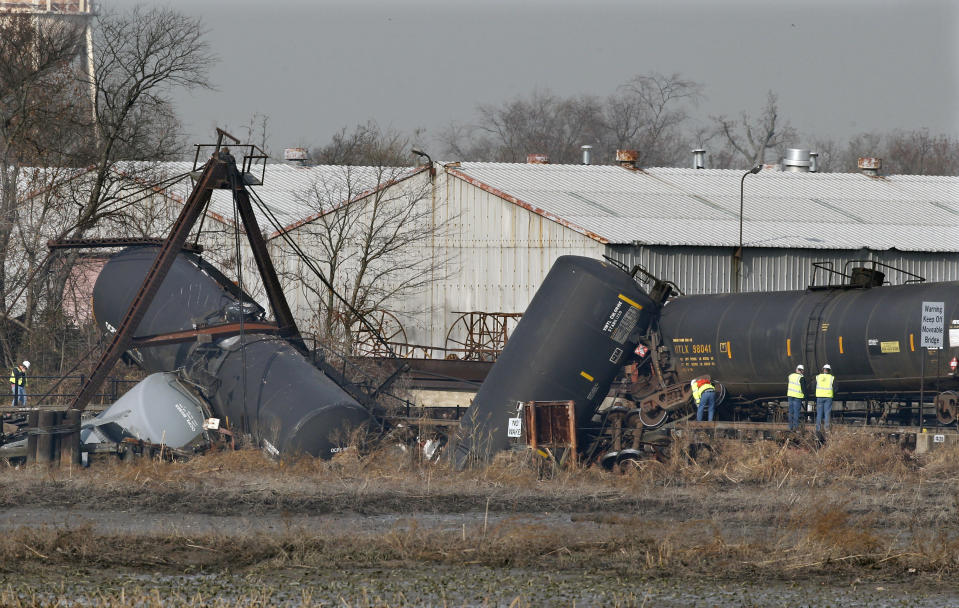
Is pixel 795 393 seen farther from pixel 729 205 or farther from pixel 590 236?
pixel 729 205

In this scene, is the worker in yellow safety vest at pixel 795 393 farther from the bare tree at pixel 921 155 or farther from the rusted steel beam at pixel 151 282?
the bare tree at pixel 921 155

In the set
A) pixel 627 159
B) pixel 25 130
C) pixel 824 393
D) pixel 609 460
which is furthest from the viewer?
pixel 627 159

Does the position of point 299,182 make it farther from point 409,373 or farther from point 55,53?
point 409,373

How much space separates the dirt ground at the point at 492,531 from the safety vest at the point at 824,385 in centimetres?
146

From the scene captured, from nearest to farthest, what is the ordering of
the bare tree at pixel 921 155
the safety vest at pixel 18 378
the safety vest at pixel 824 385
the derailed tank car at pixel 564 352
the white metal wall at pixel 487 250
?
the derailed tank car at pixel 564 352
the safety vest at pixel 824 385
the safety vest at pixel 18 378
the white metal wall at pixel 487 250
the bare tree at pixel 921 155

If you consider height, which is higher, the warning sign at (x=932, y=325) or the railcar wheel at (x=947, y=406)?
the warning sign at (x=932, y=325)

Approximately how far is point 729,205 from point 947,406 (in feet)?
67.4

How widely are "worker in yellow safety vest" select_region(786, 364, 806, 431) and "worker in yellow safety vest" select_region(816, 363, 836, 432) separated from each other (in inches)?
11.7

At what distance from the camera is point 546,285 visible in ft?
71.9

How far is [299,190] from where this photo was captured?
144ft

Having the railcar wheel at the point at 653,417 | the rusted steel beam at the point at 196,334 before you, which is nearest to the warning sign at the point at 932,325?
the railcar wheel at the point at 653,417

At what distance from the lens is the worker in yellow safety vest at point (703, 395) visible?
871 inches

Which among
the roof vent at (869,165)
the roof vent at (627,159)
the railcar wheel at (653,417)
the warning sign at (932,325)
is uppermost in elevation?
the roof vent at (869,165)

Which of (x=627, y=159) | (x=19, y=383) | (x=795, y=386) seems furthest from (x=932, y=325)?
(x=627, y=159)
